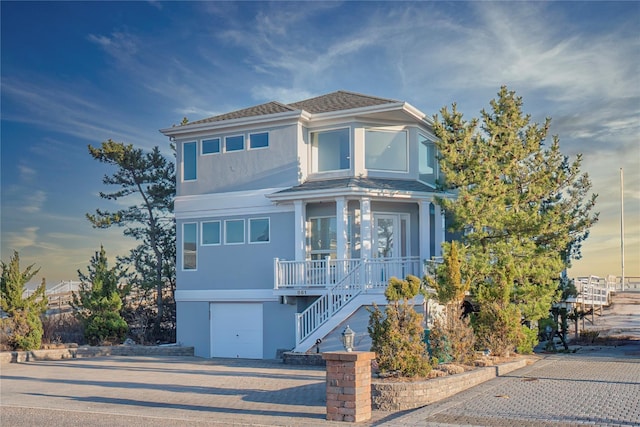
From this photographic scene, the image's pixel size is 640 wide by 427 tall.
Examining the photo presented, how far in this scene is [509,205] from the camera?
19844mm

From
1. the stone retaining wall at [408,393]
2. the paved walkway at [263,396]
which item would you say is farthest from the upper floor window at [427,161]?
the stone retaining wall at [408,393]

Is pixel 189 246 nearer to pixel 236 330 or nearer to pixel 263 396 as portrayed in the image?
pixel 236 330

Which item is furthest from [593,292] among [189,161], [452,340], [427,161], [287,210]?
[452,340]

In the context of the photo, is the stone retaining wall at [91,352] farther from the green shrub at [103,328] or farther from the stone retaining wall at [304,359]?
the stone retaining wall at [304,359]

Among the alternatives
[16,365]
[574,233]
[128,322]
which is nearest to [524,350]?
[574,233]

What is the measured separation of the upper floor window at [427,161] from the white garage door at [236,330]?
24.5 ft

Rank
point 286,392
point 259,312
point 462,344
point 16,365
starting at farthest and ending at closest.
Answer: point 259,312 → point 16,365 → point 462,344 → point 286,392

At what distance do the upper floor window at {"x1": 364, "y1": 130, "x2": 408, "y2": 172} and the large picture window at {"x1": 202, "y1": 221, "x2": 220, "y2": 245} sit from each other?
5947 mm

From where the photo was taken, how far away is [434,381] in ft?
39.7

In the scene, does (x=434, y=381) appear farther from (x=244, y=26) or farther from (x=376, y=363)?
(x=244, y=26)

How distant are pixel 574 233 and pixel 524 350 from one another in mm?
4488

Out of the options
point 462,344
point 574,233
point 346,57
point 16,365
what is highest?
point 346,57

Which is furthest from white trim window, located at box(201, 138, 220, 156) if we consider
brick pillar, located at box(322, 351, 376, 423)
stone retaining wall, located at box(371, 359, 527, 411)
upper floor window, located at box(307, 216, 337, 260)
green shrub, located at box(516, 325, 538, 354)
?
brick pillar, located at box(322, 351, 376, 423)

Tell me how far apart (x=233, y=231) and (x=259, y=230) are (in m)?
1.12
